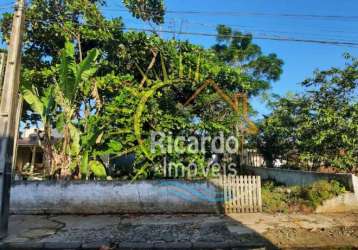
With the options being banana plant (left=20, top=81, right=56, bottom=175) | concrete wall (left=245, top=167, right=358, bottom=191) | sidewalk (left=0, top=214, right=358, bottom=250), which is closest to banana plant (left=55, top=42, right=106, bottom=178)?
banana plant (left=20, top=81, right=56, bottom=175)

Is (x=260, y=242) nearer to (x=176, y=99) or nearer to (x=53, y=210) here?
(x=53, y=210)

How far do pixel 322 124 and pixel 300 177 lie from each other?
7.81 ft

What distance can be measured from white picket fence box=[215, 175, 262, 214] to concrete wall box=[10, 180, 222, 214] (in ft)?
1.40

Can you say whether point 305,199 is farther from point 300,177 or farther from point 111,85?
point 111,85

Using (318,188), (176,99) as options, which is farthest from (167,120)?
(318,188)

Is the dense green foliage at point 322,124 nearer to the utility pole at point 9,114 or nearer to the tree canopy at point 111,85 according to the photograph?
the tree canopy at point 111,85

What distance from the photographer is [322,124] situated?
13125mm

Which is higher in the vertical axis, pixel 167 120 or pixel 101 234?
pixel 167 120

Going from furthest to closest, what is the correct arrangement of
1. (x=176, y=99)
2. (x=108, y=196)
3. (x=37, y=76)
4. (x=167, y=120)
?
(x=176, y=99), (x=37, y=76), (x=167, y=120), (x=108, y=196)

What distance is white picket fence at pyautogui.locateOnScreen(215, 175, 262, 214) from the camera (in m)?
9.80

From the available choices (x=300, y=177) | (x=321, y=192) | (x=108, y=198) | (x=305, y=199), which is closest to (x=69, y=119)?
(x=108, y=198)

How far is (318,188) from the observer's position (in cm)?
998

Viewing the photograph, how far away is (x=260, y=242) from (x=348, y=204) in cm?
463

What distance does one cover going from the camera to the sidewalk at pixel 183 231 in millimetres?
6754
